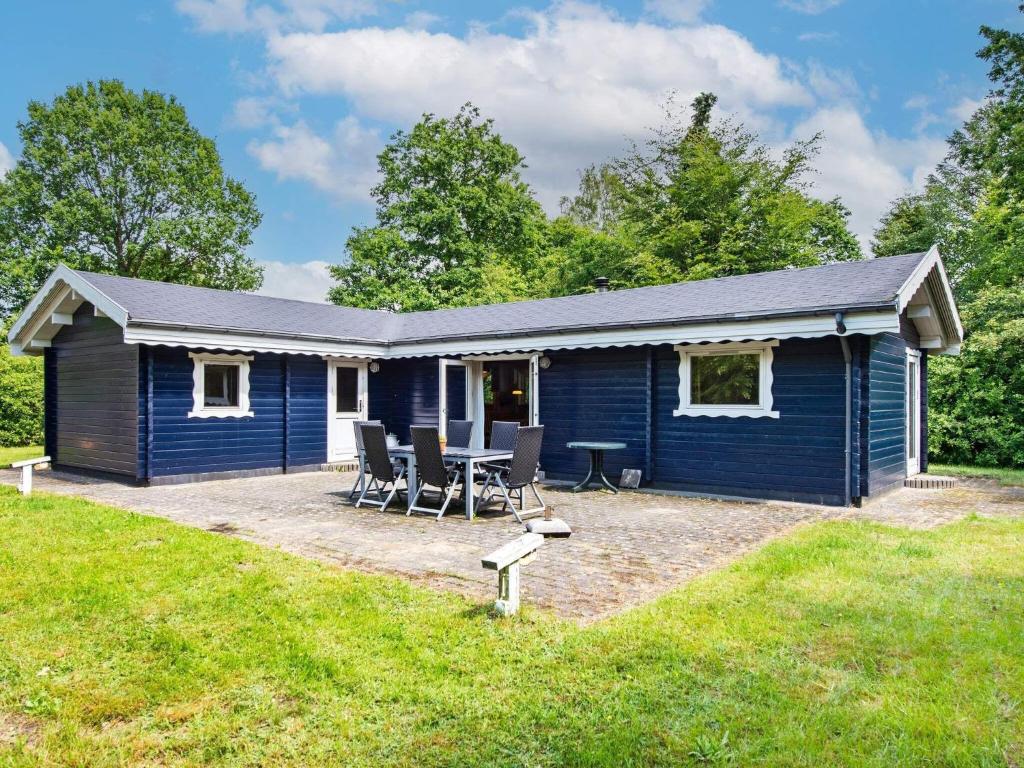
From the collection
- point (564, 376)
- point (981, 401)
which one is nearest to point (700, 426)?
point (564, 376)

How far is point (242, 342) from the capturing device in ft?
35.1

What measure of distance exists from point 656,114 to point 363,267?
48.4 ft

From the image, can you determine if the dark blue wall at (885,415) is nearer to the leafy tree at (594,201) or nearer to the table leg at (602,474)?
the table leg at (602,474)

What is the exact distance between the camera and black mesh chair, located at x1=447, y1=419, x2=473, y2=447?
942 centimetres

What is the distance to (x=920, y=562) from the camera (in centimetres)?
517

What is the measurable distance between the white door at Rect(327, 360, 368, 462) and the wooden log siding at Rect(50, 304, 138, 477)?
3.49m

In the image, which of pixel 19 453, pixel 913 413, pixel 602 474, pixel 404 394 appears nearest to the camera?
pixel 602 474

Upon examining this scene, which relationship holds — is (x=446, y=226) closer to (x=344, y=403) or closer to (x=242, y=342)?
(x=344, y=403)

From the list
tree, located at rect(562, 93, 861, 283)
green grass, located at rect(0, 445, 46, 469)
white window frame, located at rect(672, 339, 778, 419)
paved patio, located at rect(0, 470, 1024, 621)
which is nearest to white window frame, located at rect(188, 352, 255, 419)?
paved patio, located at rect(0, 470, 1024, 621)

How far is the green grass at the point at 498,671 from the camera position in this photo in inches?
100

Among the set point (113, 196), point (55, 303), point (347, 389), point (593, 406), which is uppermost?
point (113, 196)

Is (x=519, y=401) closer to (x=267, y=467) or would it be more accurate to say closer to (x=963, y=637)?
(x=267, y=467)

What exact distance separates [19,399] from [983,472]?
22249 millimetres

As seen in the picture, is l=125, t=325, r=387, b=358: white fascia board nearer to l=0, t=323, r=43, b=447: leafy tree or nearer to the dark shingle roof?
the dark shingle roof
